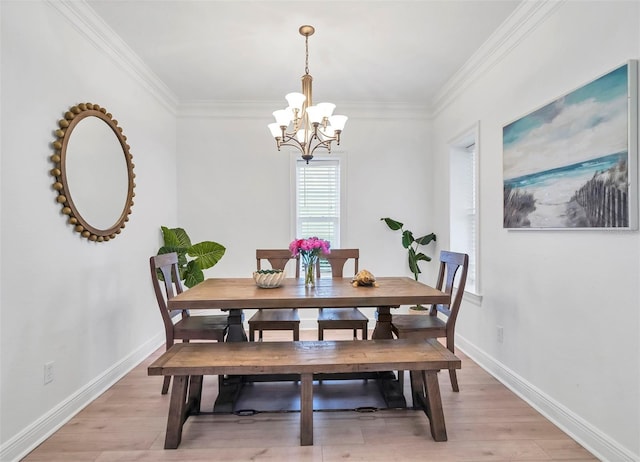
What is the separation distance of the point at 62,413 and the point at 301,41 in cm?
297

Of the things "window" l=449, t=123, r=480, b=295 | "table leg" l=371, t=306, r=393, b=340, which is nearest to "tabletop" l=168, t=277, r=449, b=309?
"table leg" l=371, t=306, r=393, b=340

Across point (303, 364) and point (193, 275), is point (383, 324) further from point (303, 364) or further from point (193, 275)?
point (193, 275)

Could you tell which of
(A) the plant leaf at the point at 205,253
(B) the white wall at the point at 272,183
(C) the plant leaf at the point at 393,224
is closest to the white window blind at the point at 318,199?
(B) the white wall at the point at 272,183

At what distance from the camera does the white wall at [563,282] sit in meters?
1.67

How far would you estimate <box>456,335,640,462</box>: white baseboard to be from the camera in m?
1.72

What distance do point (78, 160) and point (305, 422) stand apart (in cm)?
213

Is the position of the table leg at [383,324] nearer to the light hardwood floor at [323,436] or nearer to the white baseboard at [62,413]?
the light hardwood floor at [323,436]

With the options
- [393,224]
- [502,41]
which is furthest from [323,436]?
[502,41]

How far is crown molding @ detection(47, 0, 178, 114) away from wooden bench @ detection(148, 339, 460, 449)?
7.17 feet

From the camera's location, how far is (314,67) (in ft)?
10.4

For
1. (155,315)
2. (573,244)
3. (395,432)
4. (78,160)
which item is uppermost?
(78,160)

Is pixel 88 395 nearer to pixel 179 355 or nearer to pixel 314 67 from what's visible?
pixel 179 355

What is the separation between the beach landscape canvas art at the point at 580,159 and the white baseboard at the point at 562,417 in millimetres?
1048

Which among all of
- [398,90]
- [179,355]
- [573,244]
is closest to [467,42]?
[398,90]
